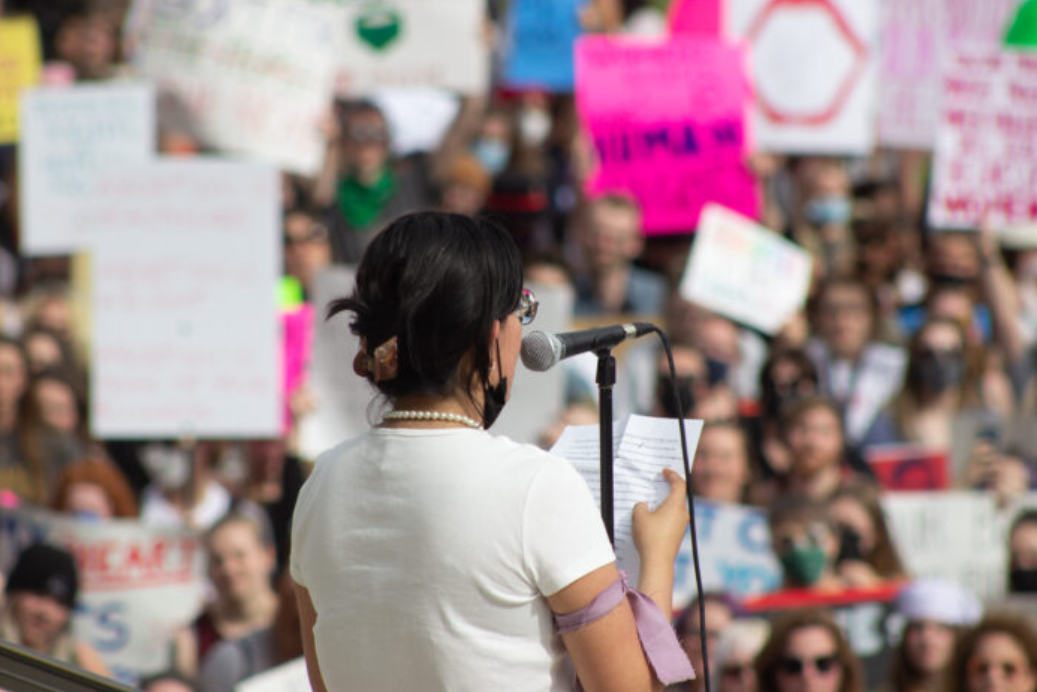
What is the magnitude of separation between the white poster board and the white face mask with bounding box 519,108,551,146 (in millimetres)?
1191

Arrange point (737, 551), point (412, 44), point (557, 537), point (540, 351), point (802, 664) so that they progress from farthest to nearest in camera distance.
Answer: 1. point (412, 44)
2. point (737, 551)
3. point (802, 664)
4. point (540, 351)
5. point (557, 537)

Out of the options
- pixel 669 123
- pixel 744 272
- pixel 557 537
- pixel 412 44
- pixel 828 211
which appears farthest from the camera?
pixel 412 44

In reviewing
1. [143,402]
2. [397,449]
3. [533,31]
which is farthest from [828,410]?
[397,449]

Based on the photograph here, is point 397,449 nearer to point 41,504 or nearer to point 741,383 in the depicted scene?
point 41,504

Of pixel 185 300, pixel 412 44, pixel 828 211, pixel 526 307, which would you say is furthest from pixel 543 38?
pixel 526 307

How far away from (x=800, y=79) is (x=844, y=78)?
0.66ft

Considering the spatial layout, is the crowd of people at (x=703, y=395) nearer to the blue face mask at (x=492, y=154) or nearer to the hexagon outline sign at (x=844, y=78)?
the blue face mask at (x=492, y=154)

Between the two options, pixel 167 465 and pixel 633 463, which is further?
pixel 167 465

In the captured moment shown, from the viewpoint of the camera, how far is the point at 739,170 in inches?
279

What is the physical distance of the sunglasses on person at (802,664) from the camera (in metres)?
4.33

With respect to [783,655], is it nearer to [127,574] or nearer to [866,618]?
[866,618]

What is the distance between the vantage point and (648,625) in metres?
1.94

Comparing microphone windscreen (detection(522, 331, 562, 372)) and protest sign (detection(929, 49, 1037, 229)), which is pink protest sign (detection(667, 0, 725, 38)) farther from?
microphone windscreen (detection(522, 331, 562, 372))

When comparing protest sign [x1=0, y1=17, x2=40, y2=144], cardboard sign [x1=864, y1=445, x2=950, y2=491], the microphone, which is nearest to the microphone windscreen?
the microphone
